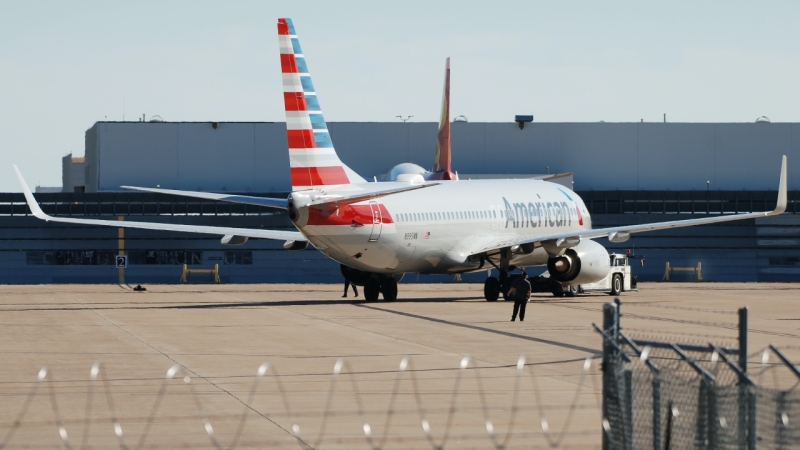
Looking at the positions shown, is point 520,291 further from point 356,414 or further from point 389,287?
point 356,414

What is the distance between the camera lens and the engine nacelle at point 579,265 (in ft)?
136

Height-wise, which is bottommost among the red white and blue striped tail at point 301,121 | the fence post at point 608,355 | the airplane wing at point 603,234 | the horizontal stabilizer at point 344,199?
the fence post at point 608,355

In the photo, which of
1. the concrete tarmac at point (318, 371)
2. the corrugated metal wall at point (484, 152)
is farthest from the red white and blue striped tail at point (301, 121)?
the corrugated metal wall at point (484, 152)

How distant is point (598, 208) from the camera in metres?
72.1

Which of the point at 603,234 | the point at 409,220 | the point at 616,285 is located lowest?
the point at 616,285

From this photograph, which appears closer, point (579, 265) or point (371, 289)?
point (371, 289)

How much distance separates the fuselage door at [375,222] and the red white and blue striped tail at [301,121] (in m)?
2.03

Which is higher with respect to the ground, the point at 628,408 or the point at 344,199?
the point at 344,199

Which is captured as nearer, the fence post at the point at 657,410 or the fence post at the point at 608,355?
the fence post at the point at 657,410

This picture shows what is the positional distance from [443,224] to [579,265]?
15.9 ft

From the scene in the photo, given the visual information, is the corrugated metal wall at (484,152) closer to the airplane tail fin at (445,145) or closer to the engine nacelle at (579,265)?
the airplane tail fin at (445,145)

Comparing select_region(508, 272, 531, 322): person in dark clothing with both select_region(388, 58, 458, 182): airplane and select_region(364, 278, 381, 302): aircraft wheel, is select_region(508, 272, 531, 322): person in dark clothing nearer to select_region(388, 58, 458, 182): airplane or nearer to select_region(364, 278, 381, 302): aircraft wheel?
select_region(364, 278, 381, 302): aircraft wheel

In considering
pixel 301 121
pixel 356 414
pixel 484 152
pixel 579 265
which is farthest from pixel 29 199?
pixel 484 152

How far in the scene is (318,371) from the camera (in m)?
20.0
